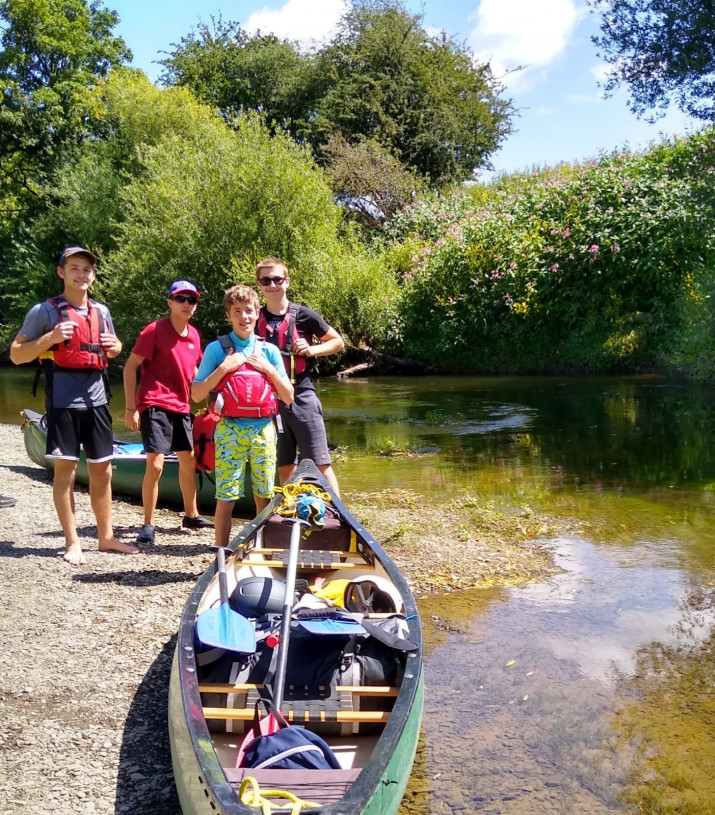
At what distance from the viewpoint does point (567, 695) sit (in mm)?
3834

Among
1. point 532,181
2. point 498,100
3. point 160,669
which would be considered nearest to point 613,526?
point 160,669

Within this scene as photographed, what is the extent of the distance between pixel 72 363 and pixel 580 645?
3.44 m

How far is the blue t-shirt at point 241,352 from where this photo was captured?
461 cm

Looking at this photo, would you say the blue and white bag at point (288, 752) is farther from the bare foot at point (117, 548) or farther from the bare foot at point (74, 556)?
the bare foot at point (117, 548)

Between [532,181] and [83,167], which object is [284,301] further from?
[83,167]

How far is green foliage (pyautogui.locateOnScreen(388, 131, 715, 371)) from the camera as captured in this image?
58.8 ft

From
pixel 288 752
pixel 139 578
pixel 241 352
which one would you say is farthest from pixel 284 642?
pixel 139 578

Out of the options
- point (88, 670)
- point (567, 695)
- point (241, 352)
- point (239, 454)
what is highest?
point (241, 352)

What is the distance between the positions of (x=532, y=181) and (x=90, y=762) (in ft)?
80.6

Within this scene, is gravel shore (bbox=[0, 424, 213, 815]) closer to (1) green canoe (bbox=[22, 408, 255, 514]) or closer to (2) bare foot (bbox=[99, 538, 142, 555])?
(2) bare foot (bbox=[99, 538, 142, 555])

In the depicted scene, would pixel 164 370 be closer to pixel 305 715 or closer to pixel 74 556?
pixel 74 556

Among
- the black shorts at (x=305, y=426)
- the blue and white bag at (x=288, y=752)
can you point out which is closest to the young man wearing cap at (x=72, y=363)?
the black shorts at (x=305, y=426)

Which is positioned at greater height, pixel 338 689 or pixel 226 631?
pixel 226 631

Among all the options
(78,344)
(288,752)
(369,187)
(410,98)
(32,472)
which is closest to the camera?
(288,752)
